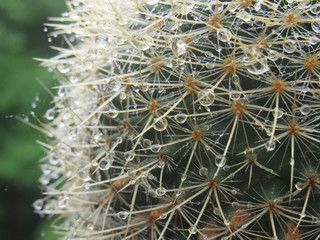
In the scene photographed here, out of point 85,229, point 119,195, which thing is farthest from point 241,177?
point 85,229

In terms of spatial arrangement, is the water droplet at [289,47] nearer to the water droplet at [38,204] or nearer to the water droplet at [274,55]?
the water droplet at [274,55]

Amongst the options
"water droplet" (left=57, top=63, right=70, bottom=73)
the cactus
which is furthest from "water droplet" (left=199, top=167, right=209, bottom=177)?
"water droplet" (left=57, top=63, right=70, bottom=73)

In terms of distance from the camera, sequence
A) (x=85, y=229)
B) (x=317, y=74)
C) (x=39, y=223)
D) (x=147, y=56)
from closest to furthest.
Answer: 1. (x=317, y=74)
2. (x=147, y=56)
3. (x=85, y=229)
4. (x=39, y=223)

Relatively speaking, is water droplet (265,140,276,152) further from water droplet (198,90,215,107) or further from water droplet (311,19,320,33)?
water droplet (311,19,320,33)

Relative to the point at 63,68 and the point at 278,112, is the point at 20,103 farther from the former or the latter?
the point at 278,112

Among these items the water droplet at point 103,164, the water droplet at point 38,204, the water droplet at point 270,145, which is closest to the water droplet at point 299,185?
the water droplet at point 270,145

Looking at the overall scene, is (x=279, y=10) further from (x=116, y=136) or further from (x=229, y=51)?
(x=116, y=136)

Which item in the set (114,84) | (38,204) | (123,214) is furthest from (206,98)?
(38,204)

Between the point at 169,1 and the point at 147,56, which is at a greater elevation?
the point at 169,1
